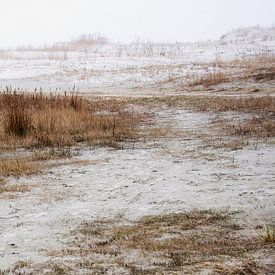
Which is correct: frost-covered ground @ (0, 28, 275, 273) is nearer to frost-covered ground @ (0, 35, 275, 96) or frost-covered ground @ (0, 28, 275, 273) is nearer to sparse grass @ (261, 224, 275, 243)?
sparse grass @ (261, 224, 275, 243)

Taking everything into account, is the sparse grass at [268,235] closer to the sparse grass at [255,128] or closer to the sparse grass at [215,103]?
the sparse grass at [255,128]

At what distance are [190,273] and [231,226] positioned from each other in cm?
123

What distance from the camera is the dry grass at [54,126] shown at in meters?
10.6

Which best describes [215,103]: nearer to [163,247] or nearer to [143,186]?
[143,186]

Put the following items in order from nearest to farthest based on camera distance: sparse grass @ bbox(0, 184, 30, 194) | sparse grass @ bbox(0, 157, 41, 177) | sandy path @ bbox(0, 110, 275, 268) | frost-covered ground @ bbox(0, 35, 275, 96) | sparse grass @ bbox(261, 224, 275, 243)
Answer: sparse grass @ bbox(261, 224, 275, 243)
sandy path @ bbox(0, 110, 275, 268)
sparse grass @ bbox(0, 184, 30, 194)
sparse grass @ bbox(0, 157, 41, 177)
frost-covered ground @ bbox(0, 35, 275, 96)

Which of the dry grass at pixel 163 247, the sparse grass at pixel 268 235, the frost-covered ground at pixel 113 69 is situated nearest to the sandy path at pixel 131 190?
the dry grass at pixel 163 247

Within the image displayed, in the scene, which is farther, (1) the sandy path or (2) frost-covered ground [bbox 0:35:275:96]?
(2) frost-covered ground [bbox 0:35:275:96]

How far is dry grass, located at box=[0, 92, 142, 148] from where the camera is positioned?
1062cm

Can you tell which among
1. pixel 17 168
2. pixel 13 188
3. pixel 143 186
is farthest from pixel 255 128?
pixel 13 188

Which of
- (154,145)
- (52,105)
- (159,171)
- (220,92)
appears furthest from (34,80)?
(159,171)

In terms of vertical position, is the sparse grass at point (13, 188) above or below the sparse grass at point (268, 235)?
below

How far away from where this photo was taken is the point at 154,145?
10.1 meters

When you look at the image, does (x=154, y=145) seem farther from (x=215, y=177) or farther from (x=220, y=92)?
(x=220, y=92)


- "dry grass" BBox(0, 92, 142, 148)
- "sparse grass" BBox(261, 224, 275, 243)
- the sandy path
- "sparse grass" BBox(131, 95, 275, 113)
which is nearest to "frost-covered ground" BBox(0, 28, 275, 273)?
the sandy path
